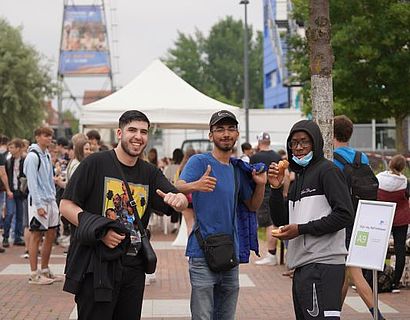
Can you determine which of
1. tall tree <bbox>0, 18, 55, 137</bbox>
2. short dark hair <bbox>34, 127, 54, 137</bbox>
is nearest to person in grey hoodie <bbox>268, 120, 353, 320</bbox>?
short dark hair <bbox>34, 127, 54, 137</bbox>

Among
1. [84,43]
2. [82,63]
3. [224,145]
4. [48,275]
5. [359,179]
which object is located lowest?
[48,275]

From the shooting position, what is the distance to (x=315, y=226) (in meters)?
5.23

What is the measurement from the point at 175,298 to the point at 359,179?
127 inches

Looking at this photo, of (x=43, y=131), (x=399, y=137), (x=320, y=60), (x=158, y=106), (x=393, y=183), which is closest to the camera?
(x=320, y=60)

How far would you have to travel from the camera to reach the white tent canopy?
16.8 meters

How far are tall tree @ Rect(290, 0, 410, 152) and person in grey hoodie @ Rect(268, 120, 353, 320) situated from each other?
20266 millimetres

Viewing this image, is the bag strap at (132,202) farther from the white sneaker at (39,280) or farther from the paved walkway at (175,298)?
the white sneaker at (39,280)

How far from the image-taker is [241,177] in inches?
231

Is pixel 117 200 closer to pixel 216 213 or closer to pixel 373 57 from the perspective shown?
pixel 216 213

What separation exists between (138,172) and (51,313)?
4.12 m

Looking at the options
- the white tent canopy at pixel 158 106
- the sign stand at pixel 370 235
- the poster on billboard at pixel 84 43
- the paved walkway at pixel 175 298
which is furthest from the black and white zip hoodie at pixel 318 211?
the poster on billboard at pixel 84 43

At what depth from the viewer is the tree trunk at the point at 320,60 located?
8.45 metres

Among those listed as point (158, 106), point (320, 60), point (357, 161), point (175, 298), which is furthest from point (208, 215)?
point (158, 106)

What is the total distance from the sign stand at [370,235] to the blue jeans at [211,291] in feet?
5.38
